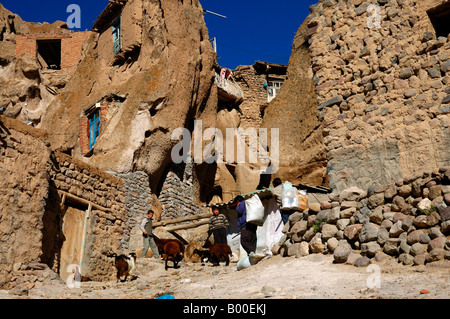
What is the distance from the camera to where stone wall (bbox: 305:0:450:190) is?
27.3 feet

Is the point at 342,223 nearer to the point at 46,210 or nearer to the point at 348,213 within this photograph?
the point at 348,213

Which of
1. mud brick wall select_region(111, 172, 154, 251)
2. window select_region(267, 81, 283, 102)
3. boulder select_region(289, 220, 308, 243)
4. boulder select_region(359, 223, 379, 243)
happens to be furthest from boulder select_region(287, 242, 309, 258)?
window select_region(267, 81, 283, 102)

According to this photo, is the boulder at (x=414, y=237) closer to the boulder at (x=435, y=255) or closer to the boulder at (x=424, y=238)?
the boulder at (x=424, y=238)

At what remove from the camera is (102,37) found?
23.7 metres

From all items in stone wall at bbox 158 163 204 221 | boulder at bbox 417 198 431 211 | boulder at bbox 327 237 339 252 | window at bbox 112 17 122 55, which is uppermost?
window at bbox 112 17 122 55

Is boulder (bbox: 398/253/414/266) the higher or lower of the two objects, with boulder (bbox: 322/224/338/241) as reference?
lower

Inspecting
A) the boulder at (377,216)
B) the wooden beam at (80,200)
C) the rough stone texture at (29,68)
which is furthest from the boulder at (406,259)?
the rough stone texture at (29,68)

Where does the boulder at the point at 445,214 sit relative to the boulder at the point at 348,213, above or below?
below

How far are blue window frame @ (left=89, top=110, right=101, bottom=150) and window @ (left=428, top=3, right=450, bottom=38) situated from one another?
13.8m

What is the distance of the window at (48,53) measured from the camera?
102 feet

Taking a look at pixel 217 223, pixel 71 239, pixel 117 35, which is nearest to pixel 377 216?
pixel 217 223

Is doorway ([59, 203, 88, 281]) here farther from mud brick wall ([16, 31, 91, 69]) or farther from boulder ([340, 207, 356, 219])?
mud brick wall ([16, 31, 91, 69])

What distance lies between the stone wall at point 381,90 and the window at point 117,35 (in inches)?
545
